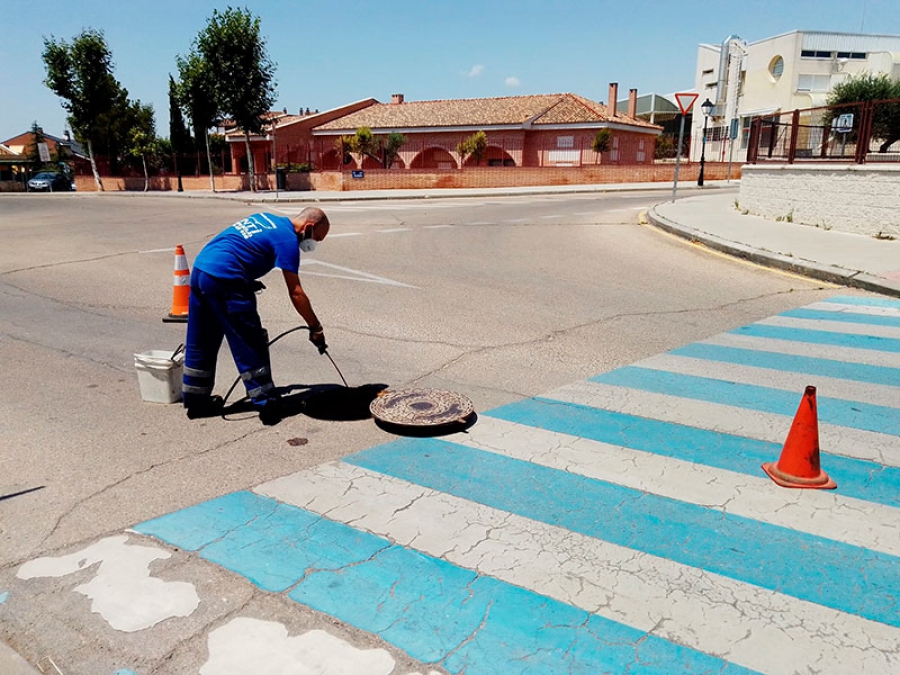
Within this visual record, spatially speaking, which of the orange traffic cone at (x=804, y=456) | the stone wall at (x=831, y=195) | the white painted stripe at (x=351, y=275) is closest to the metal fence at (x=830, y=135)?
the stone wall at (x=831, y=195)

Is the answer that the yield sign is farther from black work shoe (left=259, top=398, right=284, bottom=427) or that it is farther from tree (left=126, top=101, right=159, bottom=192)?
tree (left=126, top=101, right=159, bottom=192)

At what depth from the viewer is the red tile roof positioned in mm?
45219

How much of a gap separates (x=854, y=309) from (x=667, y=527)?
245 inches

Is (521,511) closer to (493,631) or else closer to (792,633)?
(493,631)

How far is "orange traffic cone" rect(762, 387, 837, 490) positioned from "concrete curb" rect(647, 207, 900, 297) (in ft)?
20.3

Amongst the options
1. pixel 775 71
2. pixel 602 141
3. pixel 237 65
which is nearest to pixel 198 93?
pixel 237 65

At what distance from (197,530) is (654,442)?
9.59 ft

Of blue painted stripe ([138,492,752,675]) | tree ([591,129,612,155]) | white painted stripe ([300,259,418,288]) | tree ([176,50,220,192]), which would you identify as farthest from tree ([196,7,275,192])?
blue painted stripe ([138,492,752,675])

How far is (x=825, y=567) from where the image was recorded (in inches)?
131

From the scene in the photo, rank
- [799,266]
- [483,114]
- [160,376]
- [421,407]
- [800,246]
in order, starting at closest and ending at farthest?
1. [421,407]
2. [160,376]
3. [799,266]
4. [800,246]
5. [483,114]

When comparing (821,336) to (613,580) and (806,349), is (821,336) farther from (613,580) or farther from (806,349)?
(613,580)

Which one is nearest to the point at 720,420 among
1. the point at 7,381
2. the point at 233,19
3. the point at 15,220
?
the point at 7,381

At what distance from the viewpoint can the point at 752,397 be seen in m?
5.59

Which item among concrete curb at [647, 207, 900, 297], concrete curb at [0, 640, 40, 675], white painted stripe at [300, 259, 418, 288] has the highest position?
concrete curb at [647, 207, 900, 297]
